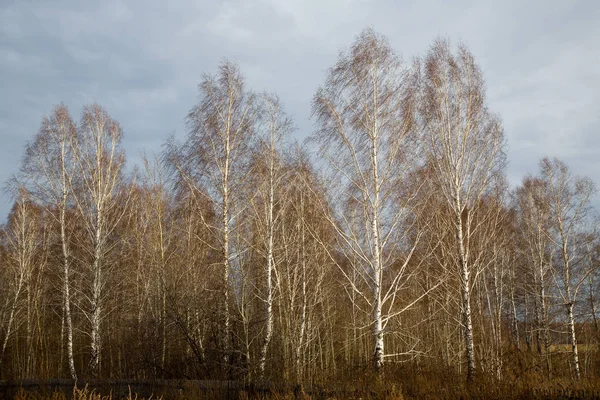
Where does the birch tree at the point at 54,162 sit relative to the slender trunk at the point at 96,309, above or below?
above

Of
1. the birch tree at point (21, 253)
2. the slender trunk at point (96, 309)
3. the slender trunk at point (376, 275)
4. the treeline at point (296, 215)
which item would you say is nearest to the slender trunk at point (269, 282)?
the treeline at point (296, 215)

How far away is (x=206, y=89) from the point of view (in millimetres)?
14844

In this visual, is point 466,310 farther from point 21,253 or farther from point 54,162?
point 21,253

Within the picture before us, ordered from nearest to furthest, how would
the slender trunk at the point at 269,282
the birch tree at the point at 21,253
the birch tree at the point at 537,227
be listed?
the slender trunk at the point at 269,282 → the birch tree at the point at 21,253 → the birch tree at the point at 537,227

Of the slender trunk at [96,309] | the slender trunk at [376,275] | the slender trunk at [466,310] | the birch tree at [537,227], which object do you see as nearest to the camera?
the slender trunk at [376,275]

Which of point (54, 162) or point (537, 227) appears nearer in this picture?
point (54, 162)

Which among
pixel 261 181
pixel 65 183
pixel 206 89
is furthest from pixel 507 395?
pixel 65 183

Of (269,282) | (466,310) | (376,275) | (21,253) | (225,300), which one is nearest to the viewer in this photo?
(376,275)

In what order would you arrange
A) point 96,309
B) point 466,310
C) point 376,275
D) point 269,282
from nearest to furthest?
point 376,275, point 466,310, point 269,282, point 96,309

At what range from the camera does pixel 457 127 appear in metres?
12.8

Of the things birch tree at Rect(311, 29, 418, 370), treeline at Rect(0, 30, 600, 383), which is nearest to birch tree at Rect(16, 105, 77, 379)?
treeline at Rect(0, 30, 600, 383)

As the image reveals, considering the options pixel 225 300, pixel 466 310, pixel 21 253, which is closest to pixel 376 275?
pixel 466 310

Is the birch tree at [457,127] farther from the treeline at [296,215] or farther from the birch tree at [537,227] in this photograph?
the birch tree at [537,227]

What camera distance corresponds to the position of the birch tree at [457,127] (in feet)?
41.3
